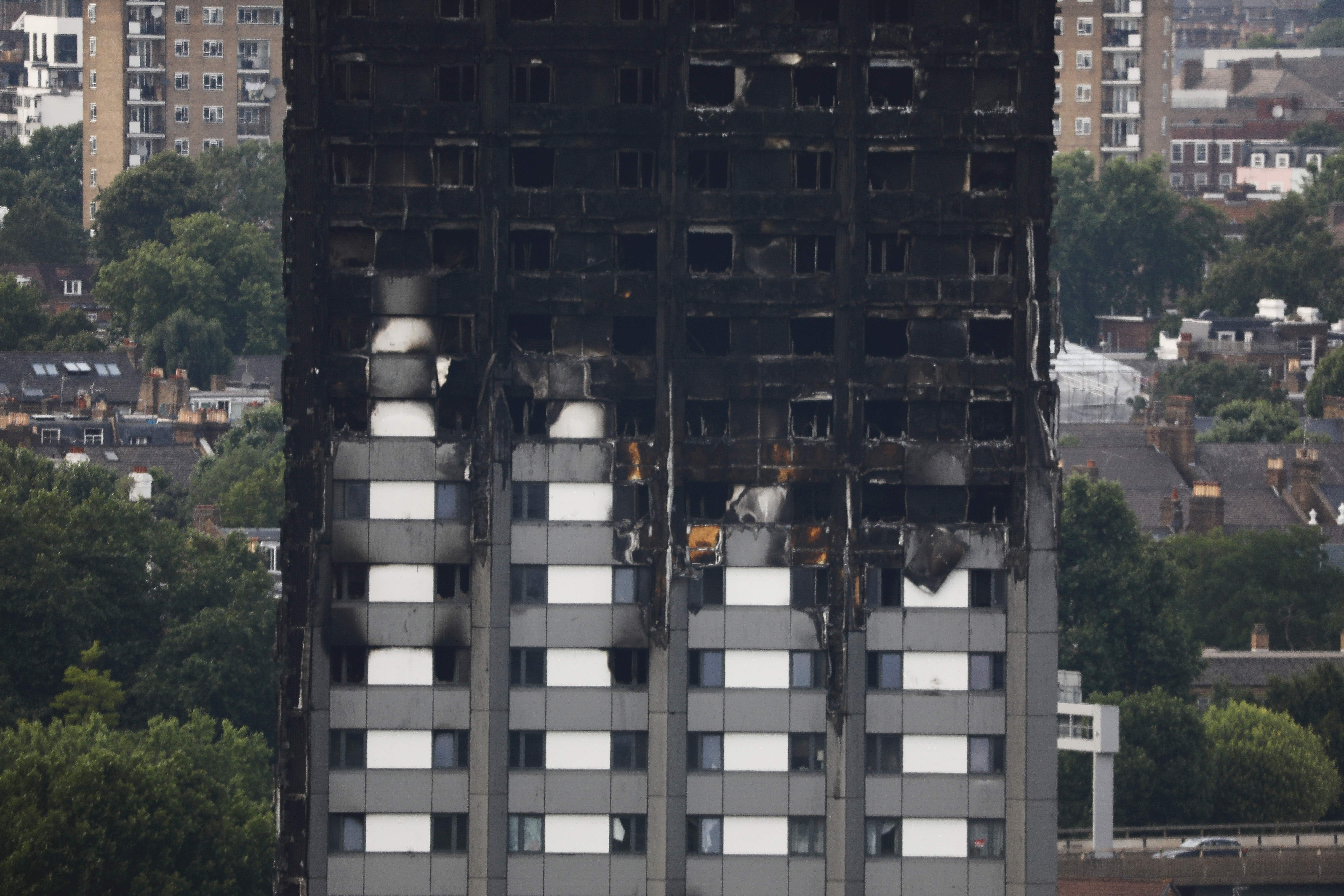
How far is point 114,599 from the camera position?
16450cm

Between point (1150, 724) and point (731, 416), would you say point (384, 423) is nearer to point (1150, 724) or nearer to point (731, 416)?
point (731, 416)

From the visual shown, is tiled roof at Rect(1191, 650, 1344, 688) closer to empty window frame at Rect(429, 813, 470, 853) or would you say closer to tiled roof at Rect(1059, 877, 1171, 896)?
tiled roof at Rect(1059, 877, 1171, 896)

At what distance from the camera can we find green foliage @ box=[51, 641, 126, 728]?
→ 153500mm

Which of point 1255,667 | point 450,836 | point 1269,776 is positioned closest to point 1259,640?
point 1255,667

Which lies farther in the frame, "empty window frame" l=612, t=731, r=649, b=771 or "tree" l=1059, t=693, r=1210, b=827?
"tree" l=1059, t=693, r=1210, b=827

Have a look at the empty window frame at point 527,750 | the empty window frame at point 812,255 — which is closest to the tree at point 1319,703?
the empty window frame at point 812,255

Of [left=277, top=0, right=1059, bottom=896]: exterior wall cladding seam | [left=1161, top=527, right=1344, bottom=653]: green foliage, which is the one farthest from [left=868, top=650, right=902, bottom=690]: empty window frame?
[left=1161, top=527, right=1344, bottom=653]: green foliage

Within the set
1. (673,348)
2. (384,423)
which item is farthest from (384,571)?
(673,348)

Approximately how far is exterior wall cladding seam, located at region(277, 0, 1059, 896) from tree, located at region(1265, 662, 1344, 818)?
66.2 meters

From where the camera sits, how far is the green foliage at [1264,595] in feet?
636

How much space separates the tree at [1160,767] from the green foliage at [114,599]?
37.6m

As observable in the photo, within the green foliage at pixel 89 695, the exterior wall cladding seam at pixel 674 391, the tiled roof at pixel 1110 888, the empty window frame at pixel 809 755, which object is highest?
the exterior wall cladding seam at pixel 674 391

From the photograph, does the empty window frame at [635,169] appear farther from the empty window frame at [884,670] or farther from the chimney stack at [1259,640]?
the chimney stack at [1259,640]

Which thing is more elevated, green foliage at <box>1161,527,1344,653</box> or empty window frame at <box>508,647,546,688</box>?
empty window frame at <box>508,647,546,688</box>
